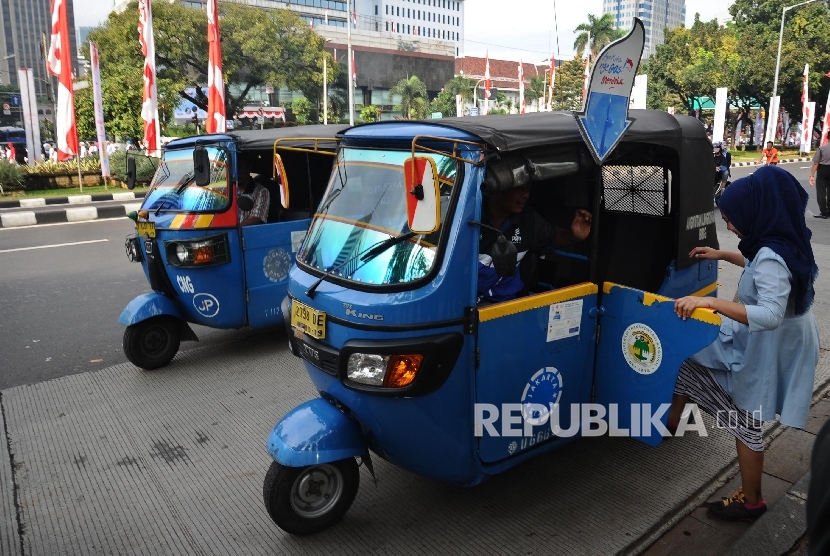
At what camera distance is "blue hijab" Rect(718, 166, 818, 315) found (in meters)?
2.56

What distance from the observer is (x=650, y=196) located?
170 inches


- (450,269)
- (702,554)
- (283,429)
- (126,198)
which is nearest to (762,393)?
(702,554)

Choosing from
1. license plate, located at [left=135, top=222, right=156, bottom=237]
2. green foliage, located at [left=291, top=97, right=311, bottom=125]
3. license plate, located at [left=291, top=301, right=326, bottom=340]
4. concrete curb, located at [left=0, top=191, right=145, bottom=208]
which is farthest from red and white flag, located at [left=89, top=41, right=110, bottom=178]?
green foliage, located at [left=291, top=97, right=311, bottom=125]

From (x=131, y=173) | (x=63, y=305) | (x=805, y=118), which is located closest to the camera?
(x=131, y=173)

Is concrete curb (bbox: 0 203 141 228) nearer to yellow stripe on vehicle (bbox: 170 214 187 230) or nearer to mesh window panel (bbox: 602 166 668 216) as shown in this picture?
yellow stripe on vehicle (bbox: 170 214 187 230)

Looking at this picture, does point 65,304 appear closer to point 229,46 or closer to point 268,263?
point 268,263

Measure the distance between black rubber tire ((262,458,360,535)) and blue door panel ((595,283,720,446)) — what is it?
1.33m

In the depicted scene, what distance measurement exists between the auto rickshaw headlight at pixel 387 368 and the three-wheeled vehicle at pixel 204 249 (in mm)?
2554

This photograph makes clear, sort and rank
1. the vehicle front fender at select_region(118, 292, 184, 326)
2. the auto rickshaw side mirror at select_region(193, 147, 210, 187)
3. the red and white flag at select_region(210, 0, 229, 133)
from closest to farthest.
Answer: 1. the auto rickshaw side mirror at select_region(193, 147, 210, 187)
2. the vehicle front fender at select_region(118, 292, 184, 326)
3. the red and white flag at select_region(210, 0, 229, 133)

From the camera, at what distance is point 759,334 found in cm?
270

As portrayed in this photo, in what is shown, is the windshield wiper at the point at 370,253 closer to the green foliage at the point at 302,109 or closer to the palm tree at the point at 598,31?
the green foliage at the point at 302,109

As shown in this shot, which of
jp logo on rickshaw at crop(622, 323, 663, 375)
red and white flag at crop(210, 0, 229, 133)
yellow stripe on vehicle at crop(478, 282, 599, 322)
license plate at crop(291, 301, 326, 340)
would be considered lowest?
jp logo on rickshaw at crop(622, 323, 663, 375)

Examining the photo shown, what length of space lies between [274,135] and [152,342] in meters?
1.96

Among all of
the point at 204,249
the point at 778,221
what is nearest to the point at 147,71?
the point at 204,249
